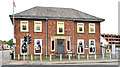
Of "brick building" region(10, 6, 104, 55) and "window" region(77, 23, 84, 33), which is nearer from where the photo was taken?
"brick building" region(10, 6, 104, 55)

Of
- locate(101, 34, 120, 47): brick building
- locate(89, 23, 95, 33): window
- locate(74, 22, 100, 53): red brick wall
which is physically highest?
locate(89, 23, 95, 33): window

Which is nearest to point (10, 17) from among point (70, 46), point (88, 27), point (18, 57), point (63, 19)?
point (18, 57)

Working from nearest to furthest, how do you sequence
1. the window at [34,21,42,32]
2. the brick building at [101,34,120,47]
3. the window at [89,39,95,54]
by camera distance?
1. the window at [34,21,42,32]
2. the window at [89,39,95,54]
3. the brick building at [101,34,120,47]

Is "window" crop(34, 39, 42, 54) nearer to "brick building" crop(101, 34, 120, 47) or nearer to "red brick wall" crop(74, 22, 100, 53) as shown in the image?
"red brick wall" crop(74, 22, 100, 53)

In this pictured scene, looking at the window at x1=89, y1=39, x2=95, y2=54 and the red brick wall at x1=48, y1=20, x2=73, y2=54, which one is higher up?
the red brick wall at x1=48, y1=20, x2=73, y2=54

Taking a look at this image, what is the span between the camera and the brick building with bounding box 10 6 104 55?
26.0 m

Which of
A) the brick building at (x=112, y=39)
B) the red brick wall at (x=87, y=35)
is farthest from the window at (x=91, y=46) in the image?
the brick building at (x=112, y=39)

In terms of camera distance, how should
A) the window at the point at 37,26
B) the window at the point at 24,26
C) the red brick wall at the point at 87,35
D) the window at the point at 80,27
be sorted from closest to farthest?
the window at the point at 24,26 < the window at the point at 37,26 < the red brick wall at the point at 87,35 < the window at the point at 80,27

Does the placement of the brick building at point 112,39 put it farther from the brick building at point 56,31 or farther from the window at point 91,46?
the brick building at point 56,31

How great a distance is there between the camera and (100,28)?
95.1 feet

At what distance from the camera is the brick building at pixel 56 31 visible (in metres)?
26.0

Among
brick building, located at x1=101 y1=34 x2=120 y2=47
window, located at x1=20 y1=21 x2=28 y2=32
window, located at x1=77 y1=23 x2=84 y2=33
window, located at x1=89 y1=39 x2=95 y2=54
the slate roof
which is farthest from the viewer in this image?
brick building, located at x1=101 y1=34 x2=120 y2=47

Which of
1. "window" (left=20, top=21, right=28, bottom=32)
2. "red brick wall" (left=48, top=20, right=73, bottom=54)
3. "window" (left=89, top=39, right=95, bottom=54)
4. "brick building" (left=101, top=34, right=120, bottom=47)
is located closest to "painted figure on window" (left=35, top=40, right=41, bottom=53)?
"red brick wall" (left=48, top=20, right=73, bottom=54)

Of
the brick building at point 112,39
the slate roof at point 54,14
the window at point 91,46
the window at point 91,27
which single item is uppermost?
the slate roof at point 54,14
